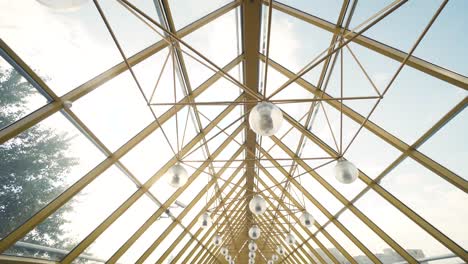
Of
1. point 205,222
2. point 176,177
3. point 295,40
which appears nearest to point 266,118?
point 176,177

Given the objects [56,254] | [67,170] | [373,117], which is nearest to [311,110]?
[373,117]

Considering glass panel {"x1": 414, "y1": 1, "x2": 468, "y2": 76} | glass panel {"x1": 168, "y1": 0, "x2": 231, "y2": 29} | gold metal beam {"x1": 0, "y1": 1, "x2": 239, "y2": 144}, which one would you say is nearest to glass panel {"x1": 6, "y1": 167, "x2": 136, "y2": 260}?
gold metal beam {"x1": 0, "y1": 1, "x2": 239, "y2": 144}

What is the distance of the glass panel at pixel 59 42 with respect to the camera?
373cm

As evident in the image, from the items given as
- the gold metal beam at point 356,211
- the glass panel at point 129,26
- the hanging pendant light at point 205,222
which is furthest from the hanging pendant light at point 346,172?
the gold metal beam at point 356,211

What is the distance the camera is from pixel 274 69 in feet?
23.0

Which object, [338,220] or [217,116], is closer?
[217,116]

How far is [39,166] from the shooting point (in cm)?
500

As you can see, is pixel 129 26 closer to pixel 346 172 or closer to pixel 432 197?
pixel 346 172

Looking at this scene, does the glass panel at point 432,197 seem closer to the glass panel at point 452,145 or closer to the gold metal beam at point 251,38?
the glass panel at point 452,145

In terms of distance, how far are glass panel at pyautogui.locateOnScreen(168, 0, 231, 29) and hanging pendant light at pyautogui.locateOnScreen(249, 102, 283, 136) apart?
3.29 m

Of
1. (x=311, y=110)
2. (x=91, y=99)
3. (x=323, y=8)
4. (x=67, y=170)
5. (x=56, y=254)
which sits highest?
(x=311, y=110)

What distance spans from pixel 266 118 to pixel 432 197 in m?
6.45

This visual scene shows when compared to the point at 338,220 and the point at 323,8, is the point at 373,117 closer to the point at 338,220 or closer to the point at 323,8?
the point at 323,8

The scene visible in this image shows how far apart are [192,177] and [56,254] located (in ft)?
14.2
